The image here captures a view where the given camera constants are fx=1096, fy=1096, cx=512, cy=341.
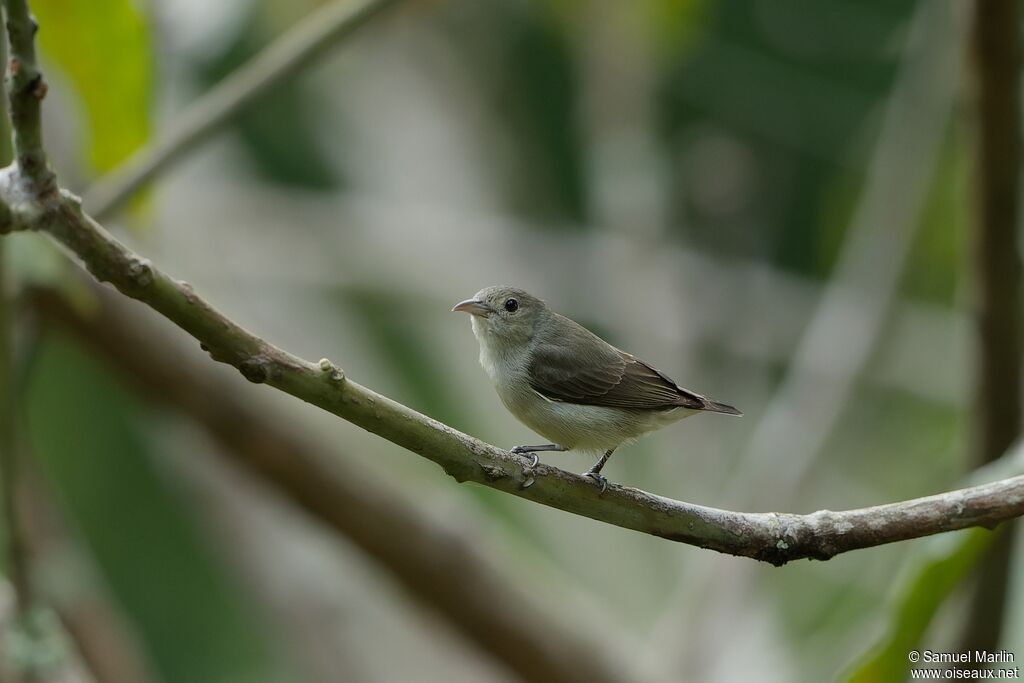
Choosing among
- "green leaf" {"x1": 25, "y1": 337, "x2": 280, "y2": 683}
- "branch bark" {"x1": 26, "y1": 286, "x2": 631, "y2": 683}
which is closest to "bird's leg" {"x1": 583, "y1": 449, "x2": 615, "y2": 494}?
"branch bark" {"x1": 26, "y1": 286, "x2": 631, "y2": 683}

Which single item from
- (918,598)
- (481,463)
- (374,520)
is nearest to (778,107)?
(374,520)

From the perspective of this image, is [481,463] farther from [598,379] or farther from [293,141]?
[293,141]

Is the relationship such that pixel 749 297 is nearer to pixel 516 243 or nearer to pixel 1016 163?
pixel 516 243

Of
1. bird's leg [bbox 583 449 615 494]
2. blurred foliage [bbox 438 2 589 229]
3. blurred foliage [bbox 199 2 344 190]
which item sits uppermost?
blurred foliage [bbox 438 2 589 229]

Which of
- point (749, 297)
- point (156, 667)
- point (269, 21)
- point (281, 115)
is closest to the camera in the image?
point (156, 667)

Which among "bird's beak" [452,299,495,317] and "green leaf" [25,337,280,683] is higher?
"bird's beak" [452,299,495,317]

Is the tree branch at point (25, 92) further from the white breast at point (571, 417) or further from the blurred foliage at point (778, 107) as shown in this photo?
the blurred foliage at point (778, 107)

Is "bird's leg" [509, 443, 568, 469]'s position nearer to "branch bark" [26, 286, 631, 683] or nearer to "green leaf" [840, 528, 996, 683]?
"green leaf" [840, 528, 996, 683]

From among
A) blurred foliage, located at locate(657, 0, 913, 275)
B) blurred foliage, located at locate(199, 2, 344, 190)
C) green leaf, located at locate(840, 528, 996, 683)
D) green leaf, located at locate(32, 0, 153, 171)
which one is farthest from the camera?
blurred foliage, located at locate(199, 2, 344, 190)

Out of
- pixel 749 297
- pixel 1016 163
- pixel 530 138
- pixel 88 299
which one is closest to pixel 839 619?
pixel 749 297
